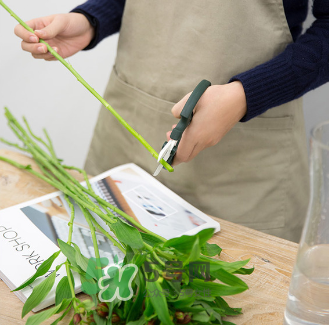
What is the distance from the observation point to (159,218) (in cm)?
62

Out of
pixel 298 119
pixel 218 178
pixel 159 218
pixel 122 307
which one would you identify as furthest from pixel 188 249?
pixel 298 119

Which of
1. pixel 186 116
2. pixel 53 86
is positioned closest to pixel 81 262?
pixel 186 116

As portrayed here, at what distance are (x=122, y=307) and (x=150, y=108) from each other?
1.43 ft

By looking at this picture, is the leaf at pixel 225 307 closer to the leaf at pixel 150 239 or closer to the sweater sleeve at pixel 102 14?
the leaf at pixel 150 239

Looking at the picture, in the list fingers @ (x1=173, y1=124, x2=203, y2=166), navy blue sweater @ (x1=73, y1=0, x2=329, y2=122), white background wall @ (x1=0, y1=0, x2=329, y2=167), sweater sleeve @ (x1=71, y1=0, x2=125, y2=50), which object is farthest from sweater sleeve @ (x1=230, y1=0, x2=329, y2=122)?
white background wall @ (x1=0, y1=0, x2=329, y2=167)

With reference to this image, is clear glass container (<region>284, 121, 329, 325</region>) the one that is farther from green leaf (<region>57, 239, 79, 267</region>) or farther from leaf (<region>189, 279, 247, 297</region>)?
green leaf (<region>57, 239, 79, 267</region>)

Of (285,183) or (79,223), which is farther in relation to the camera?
(285,183)

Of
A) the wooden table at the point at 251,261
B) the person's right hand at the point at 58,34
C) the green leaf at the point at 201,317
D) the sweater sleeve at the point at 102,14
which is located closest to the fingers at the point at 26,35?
the person's right hand at the point at 58,34

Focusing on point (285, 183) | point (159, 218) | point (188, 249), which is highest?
point (188, 249)

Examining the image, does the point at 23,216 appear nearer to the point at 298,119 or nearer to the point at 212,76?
the point at 212,76

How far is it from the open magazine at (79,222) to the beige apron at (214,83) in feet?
0.24

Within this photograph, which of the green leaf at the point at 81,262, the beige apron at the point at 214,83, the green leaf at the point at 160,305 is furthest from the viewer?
the beige apron at the point at 214,83

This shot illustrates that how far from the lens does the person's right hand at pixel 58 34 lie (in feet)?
2.34

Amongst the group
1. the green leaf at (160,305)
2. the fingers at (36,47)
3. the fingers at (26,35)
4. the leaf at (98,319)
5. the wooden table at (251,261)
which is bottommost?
the wooden table at (251,261)
